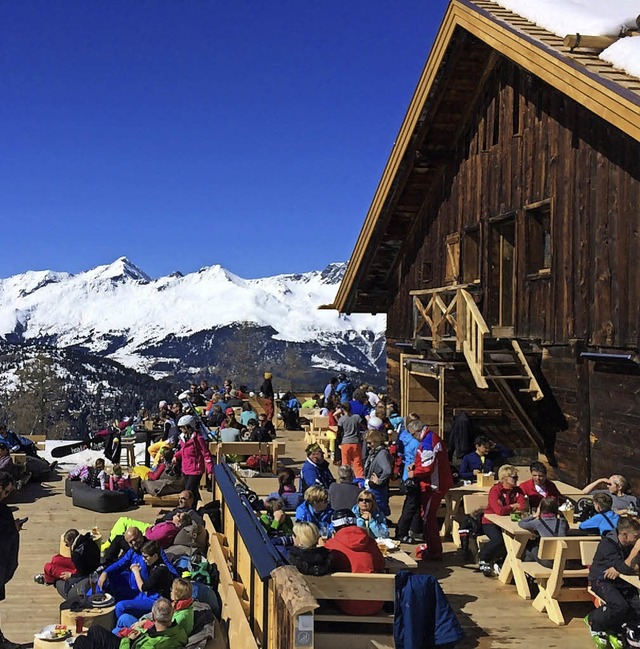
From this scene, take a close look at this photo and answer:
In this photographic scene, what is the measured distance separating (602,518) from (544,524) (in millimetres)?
A: 599

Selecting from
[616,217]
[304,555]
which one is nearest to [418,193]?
[616,217]

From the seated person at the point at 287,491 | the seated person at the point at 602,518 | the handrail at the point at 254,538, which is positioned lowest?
the seated person at the point at 287,491

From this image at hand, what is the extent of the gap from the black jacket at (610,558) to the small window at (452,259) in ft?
31.4

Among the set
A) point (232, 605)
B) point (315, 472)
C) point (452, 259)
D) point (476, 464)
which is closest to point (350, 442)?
point (476, 464)

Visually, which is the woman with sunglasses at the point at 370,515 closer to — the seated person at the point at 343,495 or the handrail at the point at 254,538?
the seated person at the point at 343,495

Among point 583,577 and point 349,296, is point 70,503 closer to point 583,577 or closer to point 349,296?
point 349,296

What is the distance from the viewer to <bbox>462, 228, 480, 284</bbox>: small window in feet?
52.1

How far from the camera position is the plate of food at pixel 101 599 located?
25.0 feet

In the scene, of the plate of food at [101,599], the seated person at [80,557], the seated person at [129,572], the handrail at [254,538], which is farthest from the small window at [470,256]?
the plate of food at [101,599]

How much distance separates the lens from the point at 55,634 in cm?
719

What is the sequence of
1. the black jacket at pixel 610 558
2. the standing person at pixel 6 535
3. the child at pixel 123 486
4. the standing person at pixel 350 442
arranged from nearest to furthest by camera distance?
the black jacket at pixel 610 558 < the standing person at pixel 6 535 < the standing person at pixel 350 442 < the child at pixel 123 486

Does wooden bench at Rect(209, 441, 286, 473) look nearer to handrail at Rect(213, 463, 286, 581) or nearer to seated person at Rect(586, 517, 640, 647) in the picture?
handrail at Rect(213, 463, 286, 581)

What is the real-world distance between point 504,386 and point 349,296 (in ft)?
25.7

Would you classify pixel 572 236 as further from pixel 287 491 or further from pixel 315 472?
pixel 287 491
